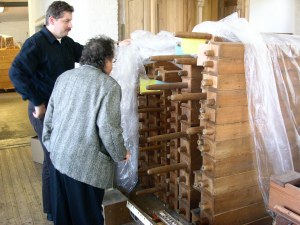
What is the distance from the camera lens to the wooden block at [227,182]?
1958 mm

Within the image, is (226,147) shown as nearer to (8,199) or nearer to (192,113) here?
(192,113)

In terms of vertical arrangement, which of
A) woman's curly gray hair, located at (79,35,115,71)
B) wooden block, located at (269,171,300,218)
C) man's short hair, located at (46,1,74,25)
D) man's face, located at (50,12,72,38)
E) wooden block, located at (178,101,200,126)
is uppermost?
man's short hair, located at (46,1,74,25)

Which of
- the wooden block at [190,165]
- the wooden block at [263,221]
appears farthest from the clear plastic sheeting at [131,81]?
the wooden block at [263,221]

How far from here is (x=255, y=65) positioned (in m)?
1.88

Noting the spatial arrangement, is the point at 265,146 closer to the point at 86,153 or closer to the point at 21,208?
the point at 86,153

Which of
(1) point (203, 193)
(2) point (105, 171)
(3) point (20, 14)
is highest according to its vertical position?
(3) point (20, 14)

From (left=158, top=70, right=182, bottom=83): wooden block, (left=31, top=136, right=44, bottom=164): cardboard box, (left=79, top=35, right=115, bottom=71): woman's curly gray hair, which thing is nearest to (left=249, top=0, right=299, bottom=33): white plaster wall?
(left=158, top=70, right=182, bottom=83): wooden block

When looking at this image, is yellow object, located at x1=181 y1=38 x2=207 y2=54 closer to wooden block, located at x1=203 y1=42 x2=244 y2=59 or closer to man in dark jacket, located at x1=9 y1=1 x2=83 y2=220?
wooden block, located at x1=203 y1=42 x2=244 y2=59

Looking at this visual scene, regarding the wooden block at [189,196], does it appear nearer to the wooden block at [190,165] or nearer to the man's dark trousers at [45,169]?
the wooden block at [190,165]

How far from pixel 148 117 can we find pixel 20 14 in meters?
11.3

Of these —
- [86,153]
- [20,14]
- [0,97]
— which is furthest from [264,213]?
[20,14]

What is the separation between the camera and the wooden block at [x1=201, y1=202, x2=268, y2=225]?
2004mm

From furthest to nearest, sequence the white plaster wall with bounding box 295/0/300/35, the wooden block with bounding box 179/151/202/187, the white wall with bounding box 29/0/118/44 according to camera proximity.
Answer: the white plaster wall with bounding box 295/0/300/35, the white wall with bounding box 29/0/118/44, the wooden block with bounding box 179/151/202/187

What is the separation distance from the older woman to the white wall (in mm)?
2008
